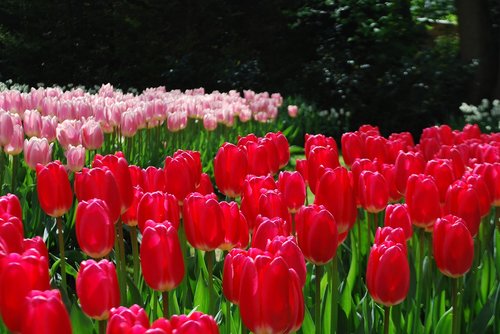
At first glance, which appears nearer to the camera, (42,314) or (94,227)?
(42,314)

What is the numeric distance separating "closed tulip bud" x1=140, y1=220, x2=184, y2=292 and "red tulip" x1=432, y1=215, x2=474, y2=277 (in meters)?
0.76

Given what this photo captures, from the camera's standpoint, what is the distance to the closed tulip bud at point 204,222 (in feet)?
6.65

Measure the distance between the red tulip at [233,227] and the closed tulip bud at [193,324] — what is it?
2.66 ft

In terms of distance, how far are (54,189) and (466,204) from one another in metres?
1.30

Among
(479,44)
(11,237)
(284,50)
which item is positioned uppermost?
(284,50)

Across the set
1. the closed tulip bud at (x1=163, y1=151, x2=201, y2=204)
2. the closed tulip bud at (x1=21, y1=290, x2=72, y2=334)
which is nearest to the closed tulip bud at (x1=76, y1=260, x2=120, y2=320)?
the closed tulip bud at (x1=21, y1=290, x2=72, y2=334)

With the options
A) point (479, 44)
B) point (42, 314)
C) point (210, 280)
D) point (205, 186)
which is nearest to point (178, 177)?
point (205, 186)

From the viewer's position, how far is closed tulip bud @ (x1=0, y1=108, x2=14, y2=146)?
145 inches

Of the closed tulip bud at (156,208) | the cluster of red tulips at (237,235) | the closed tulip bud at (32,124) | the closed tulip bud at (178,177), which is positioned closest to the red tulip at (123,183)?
the cluster of red tulips at (237,235)

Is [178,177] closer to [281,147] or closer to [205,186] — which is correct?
[205,186]

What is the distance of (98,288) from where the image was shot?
164 centimetres

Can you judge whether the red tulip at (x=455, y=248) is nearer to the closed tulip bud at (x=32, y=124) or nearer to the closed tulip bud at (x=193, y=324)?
the closed tulip bud at (x=193, y=324)

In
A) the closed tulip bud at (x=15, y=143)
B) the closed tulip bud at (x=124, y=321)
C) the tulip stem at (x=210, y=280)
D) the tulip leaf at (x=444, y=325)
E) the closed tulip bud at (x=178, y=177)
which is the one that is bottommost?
the tulip leaf at (x=444, y=325)

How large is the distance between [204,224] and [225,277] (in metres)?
0.27
